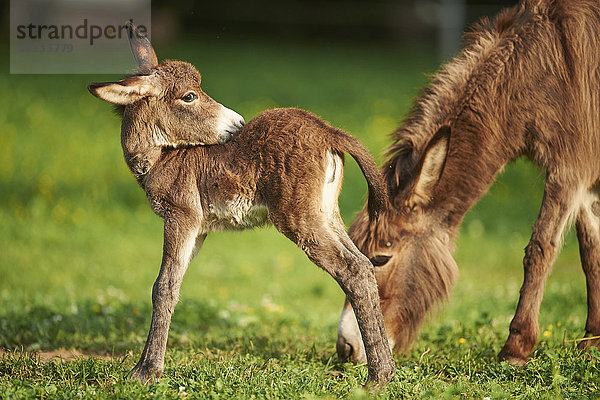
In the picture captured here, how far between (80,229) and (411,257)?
6953mm

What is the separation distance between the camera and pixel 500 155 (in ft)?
16.5

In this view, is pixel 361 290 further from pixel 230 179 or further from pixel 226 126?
pixel 226 126

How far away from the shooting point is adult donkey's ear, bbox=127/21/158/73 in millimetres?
4453

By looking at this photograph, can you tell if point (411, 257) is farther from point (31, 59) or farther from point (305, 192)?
point (31, 59)

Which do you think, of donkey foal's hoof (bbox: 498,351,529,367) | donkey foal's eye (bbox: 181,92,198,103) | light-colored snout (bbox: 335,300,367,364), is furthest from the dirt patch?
donkey foal's hoof (bbox: 498,351,529,367)

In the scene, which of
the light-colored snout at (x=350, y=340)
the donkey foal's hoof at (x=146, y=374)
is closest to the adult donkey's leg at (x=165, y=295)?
the donkey foal's hoof at (x=146, y=374)

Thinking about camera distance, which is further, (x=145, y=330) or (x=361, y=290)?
(x=145, y=330)

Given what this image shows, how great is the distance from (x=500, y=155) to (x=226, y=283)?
4885mm

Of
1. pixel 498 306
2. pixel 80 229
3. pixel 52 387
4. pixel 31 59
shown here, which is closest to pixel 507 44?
pixel 498 306

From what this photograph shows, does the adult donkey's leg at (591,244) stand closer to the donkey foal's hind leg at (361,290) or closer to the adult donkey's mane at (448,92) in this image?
the adult donkey's mane at (448,92)

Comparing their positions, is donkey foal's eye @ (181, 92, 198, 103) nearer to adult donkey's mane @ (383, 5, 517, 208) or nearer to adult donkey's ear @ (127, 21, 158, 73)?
adult donkey's ear @ (127, 21, 158, 73)

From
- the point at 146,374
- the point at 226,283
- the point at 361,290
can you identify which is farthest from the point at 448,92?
the point at 226,283

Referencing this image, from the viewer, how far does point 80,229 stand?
34.6 ft

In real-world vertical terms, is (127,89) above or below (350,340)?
above
